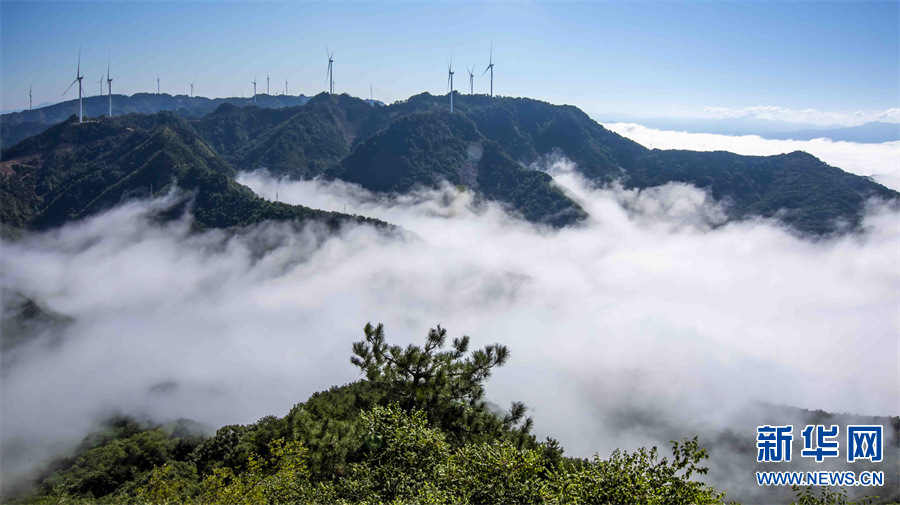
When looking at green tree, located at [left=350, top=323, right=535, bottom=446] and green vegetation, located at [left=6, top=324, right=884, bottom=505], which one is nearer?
green vegetation, located at [left=6, top=324, right=884, bottom=505]

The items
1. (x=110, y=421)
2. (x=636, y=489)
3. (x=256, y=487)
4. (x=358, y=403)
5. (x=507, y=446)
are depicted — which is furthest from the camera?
(x=110, y=421)

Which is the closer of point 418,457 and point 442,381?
point 418,457

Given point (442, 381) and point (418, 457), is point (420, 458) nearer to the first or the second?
point (418, 457)

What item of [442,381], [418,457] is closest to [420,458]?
[418,457]

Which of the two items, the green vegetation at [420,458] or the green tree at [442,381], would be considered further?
the green tree at [442,381]

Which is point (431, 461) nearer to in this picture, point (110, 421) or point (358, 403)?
point (358, 403)

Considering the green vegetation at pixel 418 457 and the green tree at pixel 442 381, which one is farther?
the green tree at pixel 442 381

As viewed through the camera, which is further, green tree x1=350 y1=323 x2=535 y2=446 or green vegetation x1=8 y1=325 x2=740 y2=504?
green tree x1=350 y1=323 x2=535 y2=446

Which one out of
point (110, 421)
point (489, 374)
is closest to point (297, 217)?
point (110, 421)
